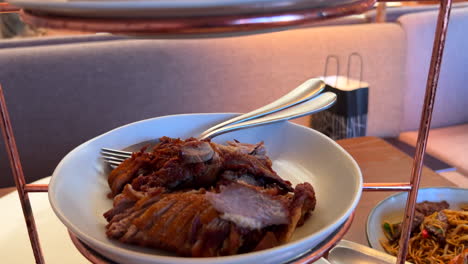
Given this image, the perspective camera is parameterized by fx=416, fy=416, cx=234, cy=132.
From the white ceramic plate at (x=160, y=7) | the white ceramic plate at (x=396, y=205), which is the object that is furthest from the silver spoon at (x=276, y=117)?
the white ceramic plate at (x=396, y=205)

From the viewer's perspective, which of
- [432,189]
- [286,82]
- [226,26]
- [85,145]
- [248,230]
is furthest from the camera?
[286,82]

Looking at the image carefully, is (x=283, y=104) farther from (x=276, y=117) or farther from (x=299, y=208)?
(x=299, y=208)

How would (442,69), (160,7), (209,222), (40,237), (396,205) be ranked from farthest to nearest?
(442,69) < (396,205) < (40,237) < (209,222) < (160,7)

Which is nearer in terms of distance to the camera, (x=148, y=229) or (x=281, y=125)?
(x=148, y=229)

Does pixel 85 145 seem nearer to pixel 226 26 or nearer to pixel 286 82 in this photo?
pixel 226 26

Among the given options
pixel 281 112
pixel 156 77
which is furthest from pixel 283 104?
pixel 156 77

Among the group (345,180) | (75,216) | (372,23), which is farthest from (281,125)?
(372,23)

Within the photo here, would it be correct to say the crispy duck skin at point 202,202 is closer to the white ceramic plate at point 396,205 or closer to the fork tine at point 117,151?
the fork tine at point 117,151
